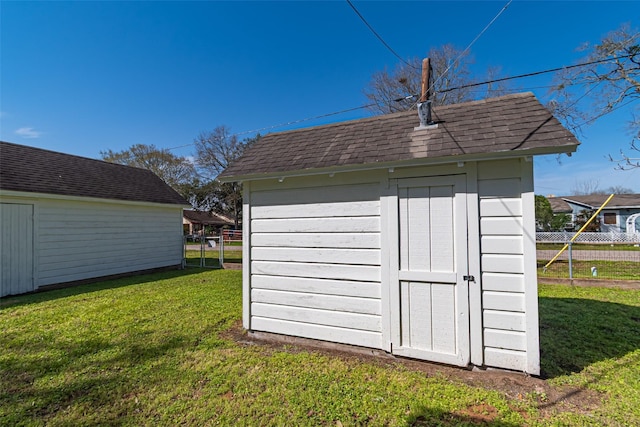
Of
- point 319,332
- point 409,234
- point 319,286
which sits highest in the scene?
point 409,234

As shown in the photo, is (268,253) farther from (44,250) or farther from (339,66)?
(339,66)

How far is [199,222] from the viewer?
A: 3684cm

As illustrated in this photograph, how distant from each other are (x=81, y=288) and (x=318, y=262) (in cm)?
773

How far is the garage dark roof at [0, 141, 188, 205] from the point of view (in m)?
7.48

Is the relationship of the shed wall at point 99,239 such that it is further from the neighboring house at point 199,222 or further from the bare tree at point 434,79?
the neighboring house at point 199,222

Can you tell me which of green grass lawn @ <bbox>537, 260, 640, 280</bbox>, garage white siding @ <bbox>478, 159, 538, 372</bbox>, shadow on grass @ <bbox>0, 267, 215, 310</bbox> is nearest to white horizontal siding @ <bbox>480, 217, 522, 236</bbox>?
garage white siding @ <bbox>478, 159, 538, 372</bbox>

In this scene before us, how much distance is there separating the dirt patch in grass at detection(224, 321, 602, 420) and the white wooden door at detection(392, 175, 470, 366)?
5.4 inches

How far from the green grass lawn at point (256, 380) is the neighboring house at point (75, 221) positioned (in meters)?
3.08

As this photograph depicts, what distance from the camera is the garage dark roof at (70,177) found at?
748cm

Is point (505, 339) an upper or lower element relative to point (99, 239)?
lower

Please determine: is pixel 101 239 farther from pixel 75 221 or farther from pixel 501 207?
pixel 501 207

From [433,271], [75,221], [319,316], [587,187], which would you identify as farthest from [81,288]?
[587,187]

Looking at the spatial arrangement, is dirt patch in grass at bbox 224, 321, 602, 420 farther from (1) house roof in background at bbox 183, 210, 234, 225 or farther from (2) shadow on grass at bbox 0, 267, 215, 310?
(1) house roof in background at bbox 183, 210, 234, 225

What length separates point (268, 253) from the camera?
4.18 meters
